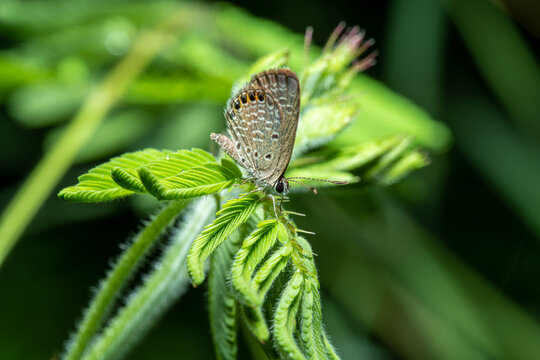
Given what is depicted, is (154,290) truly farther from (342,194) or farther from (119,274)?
(342,194)

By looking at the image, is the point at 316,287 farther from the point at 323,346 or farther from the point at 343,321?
the point at 343,321

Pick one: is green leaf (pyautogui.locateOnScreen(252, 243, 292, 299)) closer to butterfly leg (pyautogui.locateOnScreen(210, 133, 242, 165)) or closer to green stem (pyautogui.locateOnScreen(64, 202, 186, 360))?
green stem (pyautogui.locateOnScreen(64, 202, 186, 360))

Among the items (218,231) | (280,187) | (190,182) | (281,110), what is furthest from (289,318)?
(281,110)

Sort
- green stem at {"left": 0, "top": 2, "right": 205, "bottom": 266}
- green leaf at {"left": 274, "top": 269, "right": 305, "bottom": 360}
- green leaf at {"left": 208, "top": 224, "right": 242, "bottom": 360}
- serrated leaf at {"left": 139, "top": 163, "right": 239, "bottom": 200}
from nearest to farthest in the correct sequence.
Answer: green leaf at {"left": 274, "top": 269, "right": 305, "bottom": 360}, serrated leaf at {"left": 139, "top": 163, "right": 239, "bottom": 200}, green leaf at {"left": 208, "top": 224, "right": 242, "bottom": 360}, green stem at {"left": 0, "top": 2, "right": 205, "bottom": 266}

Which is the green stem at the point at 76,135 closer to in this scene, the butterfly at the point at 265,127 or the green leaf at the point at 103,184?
the green leaf at the point at 103,184

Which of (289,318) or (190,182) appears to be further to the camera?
(190,182)

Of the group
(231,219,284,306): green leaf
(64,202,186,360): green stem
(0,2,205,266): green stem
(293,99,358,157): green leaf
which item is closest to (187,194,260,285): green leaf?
(231,219,284,306): green leaf
